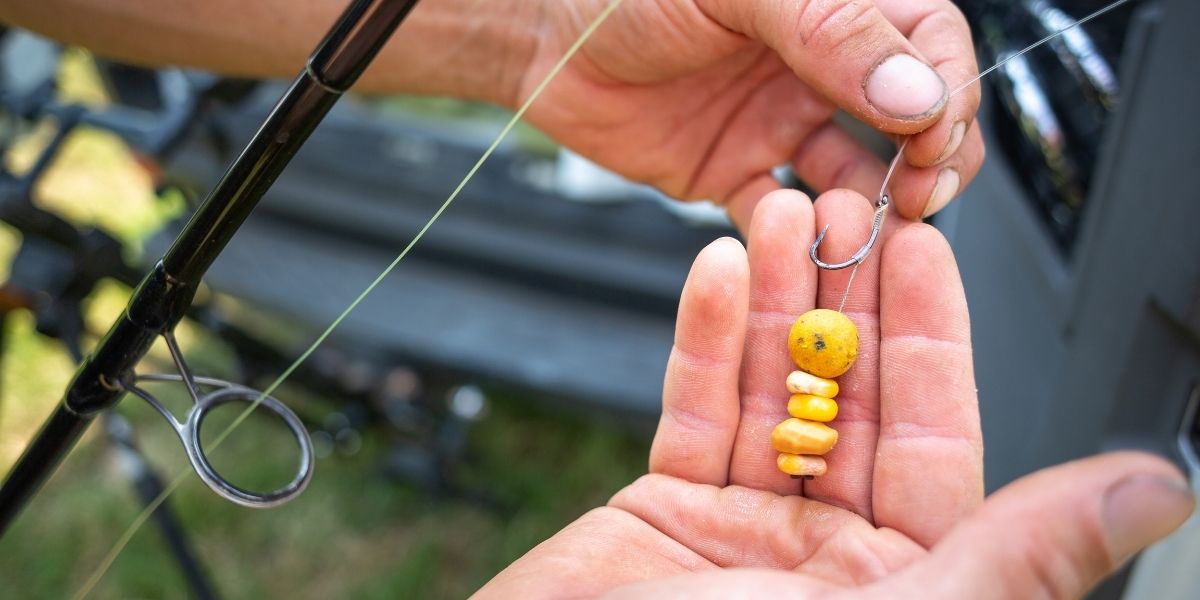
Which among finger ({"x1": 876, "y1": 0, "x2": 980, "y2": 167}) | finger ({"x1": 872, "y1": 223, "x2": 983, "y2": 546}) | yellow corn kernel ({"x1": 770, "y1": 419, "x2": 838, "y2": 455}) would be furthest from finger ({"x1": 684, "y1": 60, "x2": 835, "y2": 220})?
yellow corn kernel ({"x1": 770, "y1": 419, "x2": 838, "y2": 455})

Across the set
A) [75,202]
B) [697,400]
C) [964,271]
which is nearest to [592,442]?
[964,271]

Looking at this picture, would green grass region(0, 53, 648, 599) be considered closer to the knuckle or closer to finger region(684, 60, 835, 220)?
finger region(684, 60, 835, 220)

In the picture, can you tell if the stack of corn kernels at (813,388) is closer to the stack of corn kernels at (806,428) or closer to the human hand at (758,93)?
the stack of corn kernels at (806,428)

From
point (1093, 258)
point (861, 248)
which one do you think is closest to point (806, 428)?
point (861, 248)

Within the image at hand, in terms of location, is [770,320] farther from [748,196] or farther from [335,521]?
[335,521]

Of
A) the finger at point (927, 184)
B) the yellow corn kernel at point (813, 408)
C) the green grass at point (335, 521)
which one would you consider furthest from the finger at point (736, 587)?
the green grass at point (335, 521)

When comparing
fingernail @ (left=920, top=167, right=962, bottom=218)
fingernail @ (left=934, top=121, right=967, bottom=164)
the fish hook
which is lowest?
the fish hook
